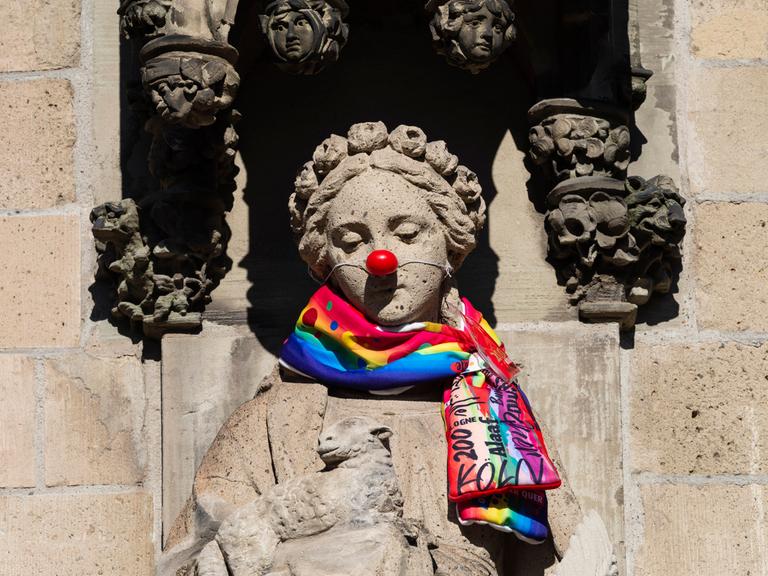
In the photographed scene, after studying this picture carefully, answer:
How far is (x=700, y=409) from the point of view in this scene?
5520mm

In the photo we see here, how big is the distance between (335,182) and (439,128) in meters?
0.65

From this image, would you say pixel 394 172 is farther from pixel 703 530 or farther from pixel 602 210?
pixel 703 530

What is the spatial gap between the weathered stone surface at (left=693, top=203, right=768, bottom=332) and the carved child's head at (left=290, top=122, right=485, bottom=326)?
0.65 m

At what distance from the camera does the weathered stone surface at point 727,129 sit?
570cm

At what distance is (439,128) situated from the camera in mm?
5766

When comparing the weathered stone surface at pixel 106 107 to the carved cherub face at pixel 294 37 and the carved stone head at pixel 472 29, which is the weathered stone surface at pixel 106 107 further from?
the carved stone head at pixel 472 29

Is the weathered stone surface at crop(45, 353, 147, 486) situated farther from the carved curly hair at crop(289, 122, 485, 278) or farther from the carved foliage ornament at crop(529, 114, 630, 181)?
the carved foliage ornament at crop(529, 114, 630, 181)

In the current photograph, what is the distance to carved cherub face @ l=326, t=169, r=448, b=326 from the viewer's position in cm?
509

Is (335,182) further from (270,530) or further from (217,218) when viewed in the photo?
(270,530)

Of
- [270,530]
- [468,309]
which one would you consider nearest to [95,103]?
[468,309]

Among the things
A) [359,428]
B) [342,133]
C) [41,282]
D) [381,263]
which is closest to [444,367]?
[381,263]

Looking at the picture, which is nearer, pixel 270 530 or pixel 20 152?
pixel 270 530

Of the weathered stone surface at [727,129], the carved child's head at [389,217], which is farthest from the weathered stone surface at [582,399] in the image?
the weathered stone surface at [727,129]

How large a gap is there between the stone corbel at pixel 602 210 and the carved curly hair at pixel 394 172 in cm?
33
